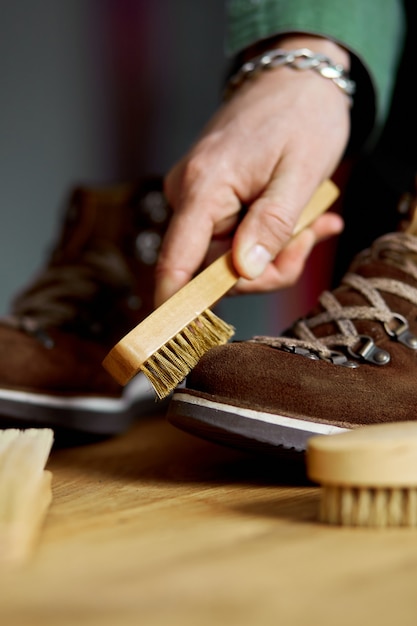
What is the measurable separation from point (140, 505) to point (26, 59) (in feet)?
5.57

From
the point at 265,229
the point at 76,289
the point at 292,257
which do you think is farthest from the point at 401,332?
the point at 76,289

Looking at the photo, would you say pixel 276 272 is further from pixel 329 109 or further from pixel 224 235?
pixel 329 109

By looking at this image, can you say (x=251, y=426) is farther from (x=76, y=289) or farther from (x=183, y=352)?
(x=76, y=289)

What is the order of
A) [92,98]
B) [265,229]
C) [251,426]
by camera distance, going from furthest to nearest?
1. [92,98]
2. [265,229]
3. [251,426]

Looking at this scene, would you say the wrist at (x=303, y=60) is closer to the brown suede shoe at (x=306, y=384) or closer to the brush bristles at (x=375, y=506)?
the brown suede shoe at (x=306, y=384)

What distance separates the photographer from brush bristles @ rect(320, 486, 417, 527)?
1.54ft

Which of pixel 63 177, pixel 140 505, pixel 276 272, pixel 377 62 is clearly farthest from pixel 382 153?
pixel 63 177

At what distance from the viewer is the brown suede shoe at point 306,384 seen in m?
0.60

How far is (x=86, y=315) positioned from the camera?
105 centimetres

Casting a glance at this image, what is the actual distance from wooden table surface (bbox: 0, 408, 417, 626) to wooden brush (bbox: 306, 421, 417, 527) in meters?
0.01

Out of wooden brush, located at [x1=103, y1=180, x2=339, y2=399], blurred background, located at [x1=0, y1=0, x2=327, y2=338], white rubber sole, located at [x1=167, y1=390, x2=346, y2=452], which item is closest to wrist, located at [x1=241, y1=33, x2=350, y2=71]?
wooden brush, located at [x1=103, y1=180, x2=339, y2=399]

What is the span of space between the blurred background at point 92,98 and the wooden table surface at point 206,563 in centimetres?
146

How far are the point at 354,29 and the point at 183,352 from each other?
1.67ft

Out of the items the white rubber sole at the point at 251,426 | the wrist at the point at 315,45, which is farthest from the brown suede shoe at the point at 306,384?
the wrist at the point at 315,45
